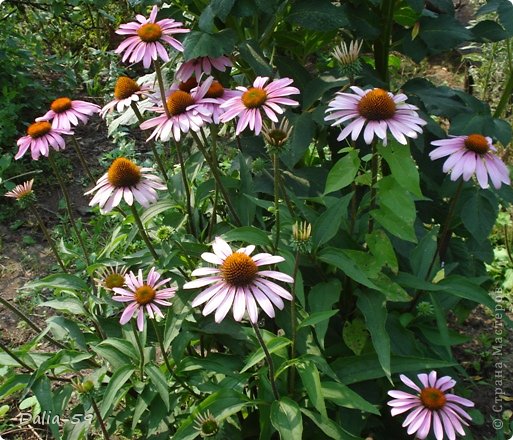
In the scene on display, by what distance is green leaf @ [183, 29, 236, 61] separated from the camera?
1636 mm

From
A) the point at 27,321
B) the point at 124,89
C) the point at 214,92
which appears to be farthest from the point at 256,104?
the point at 27,321

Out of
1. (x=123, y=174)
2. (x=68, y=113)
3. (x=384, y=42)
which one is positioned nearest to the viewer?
(x=123, y=174)

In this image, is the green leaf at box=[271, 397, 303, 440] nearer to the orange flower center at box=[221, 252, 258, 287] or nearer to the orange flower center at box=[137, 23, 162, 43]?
→ the orange flower center at box=[221, 252, 258, 287]

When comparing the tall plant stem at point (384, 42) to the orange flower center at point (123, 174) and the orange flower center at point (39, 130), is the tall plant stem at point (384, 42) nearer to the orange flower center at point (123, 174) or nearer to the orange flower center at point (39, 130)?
the orange flower center at point (123, 174)

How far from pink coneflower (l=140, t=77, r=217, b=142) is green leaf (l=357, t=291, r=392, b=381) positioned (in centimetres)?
57

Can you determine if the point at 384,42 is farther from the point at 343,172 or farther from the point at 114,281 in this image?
the point at 114,281

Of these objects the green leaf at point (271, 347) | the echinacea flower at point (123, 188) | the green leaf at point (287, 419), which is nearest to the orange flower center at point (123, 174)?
the echinacea flower at point (123, 188)

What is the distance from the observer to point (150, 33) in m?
1.54

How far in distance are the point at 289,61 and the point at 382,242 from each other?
0.69 meters

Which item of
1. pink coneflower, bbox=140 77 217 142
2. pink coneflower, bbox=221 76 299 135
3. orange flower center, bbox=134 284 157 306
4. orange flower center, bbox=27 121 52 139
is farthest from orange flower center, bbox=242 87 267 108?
orange flower center, bbox=27 121 52 139

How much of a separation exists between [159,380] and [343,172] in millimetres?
638

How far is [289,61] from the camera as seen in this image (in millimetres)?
1955

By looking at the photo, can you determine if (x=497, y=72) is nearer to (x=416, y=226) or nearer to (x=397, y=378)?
(x=416, y=226)

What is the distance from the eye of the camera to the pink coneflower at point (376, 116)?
137 centimetres
